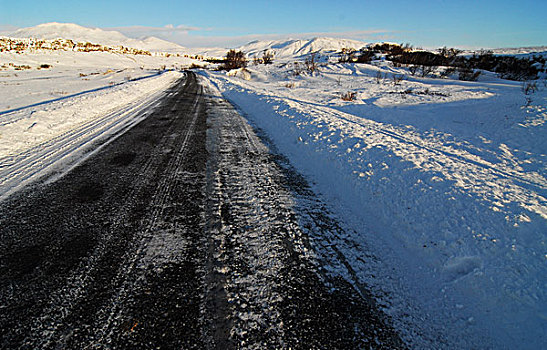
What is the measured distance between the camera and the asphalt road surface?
1768 millimetres

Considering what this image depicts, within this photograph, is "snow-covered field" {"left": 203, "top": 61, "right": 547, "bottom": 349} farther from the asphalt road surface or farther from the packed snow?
the asphalt road surface

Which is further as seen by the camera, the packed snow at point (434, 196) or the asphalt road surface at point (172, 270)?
the packed snow at point (434, 196)

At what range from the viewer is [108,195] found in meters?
3.50

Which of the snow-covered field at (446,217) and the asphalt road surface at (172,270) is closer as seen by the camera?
the asphalt road surface at (172,270)

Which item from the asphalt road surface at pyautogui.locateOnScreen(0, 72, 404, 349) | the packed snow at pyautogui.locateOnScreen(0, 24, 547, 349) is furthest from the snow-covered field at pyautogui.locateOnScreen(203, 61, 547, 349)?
the asphalt road surface at pyautogui.locateOnScreen(0, 72, 404, 349)

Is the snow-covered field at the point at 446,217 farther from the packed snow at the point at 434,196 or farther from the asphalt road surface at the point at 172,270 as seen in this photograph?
the asphalt road surface at the point at 172,270

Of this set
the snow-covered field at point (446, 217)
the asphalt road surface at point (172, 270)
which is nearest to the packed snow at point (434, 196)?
the snow-covered field at point (446, 217)

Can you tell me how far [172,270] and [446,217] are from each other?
328 cm

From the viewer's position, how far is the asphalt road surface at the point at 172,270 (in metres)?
1.77

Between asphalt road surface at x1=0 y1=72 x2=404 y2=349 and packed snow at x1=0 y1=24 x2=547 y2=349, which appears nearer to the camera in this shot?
asphalt road surface at x1=0 y1=72 x2=404 y2=349

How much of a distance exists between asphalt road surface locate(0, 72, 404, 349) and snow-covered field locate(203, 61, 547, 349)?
1.52 ft

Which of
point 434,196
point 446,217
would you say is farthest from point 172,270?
point 434,196

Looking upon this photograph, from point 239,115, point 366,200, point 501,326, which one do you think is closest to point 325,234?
point 366,200

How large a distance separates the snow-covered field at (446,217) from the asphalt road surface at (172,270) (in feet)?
1.52
